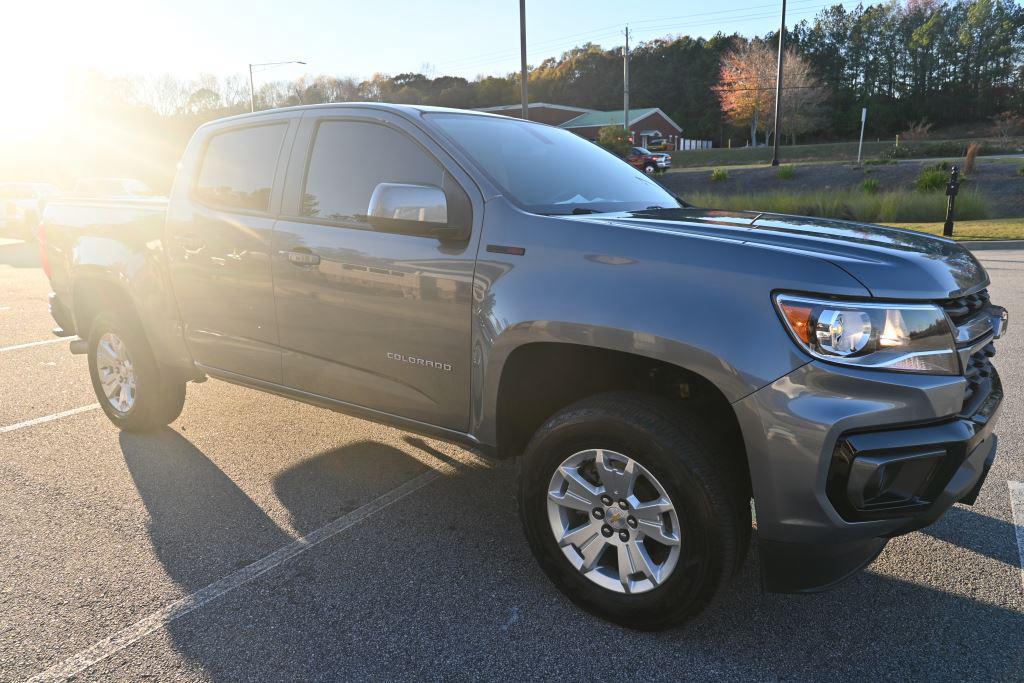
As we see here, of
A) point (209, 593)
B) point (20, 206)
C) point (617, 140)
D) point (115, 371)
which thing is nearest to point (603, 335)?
point (209, 593)

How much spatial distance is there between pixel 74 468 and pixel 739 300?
389 cm

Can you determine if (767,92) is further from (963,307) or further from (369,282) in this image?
(963,307)

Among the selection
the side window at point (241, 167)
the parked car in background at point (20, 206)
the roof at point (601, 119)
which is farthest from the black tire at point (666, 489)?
the roof at point (601, 119)

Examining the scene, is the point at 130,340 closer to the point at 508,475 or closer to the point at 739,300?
the point at 508,475

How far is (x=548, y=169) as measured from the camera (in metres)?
3.68

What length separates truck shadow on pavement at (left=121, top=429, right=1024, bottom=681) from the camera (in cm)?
258

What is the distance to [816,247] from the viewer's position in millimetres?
2561

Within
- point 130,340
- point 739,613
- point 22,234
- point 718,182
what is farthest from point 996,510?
point 718,182

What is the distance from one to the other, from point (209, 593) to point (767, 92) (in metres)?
70.8

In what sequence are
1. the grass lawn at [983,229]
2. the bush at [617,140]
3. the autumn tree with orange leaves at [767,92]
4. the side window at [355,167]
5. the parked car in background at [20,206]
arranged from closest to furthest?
the side window at [355,167] < the grass lawn at [983,229] < the parked car in background at [20,206] < the bush at [617,140] < the autumn tree with orange leaves at [767,92]

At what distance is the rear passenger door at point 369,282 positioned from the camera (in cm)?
317

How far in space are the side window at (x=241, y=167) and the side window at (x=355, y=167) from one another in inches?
13.4

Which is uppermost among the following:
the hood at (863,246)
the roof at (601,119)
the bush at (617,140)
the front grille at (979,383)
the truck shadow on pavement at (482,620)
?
the roof at (601,119)

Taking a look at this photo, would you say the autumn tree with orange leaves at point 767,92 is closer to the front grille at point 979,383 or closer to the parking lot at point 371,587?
the parking lot at point 371,587
